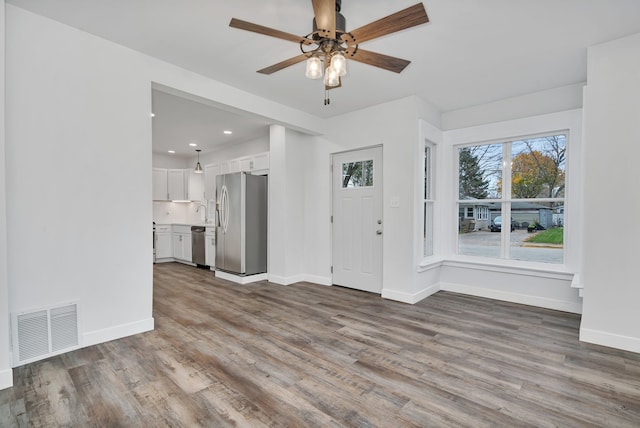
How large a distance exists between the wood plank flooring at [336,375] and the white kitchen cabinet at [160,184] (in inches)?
183

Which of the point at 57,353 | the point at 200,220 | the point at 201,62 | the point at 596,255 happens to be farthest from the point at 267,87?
the point at 200,220

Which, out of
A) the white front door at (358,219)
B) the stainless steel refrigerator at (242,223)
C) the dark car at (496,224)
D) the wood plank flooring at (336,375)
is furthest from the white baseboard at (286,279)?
the dark car at (496,224)

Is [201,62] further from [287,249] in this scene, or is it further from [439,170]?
[439,170]

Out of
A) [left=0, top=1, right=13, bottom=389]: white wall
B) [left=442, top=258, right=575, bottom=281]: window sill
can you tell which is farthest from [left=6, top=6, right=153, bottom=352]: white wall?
[left=442, top=258, right=575, bottom=281]: window sill

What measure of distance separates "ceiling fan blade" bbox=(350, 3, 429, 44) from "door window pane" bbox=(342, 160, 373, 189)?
8.13 ft

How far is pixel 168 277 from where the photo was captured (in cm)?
548

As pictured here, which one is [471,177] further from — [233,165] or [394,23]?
[233,165]

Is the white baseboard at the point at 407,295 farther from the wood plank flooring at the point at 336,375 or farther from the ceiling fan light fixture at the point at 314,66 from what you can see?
the ceiling fan light fixture at the point at 314,66

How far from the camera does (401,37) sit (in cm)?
261

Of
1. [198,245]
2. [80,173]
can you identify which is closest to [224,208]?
[198,245]

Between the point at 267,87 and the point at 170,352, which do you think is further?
the point at 267,87

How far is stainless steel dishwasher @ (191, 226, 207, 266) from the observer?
20.8ft

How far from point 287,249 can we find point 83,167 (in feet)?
9.72

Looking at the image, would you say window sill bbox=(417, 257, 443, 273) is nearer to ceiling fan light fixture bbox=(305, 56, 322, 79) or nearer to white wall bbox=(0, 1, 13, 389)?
ceiling fan light fixture bbox=(305, 56, 322, 79)
